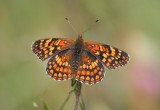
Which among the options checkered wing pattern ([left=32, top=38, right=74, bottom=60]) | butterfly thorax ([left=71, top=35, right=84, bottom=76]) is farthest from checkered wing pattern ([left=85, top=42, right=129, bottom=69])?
checkered wing pattern ([left=32, top=38, right=74, bottom=60])

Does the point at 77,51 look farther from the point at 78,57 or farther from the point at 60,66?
the point at 60,66

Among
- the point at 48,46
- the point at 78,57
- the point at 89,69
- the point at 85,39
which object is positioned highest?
the point at 48,46

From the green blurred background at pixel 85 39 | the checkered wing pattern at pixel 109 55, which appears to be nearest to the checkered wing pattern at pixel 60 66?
the checkered wing pattern at pixel 109 55

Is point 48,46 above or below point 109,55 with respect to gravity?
above

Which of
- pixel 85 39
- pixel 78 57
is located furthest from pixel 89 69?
pixel 85 39

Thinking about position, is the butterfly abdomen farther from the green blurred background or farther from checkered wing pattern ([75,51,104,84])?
the green blurred background
